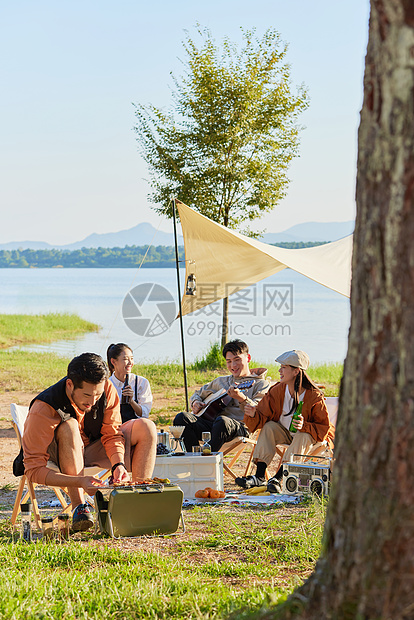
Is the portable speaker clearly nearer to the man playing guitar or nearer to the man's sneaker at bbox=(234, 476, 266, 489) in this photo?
the man's sneaker at bbox=(234, 476, 266, 489)

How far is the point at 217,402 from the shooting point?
4777 millimetres

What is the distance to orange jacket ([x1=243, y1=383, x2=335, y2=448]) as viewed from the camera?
4215 millimetres

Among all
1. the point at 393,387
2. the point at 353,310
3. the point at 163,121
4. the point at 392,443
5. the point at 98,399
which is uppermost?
the point at 163,121

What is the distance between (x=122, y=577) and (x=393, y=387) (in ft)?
4.63

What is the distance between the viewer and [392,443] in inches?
50.7

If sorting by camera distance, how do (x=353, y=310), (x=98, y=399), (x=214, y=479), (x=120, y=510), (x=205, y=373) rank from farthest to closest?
(x=205, y=373), (x=214, y=479), (x=98, y=399), (x=120, y=510), (x=353, y=310)

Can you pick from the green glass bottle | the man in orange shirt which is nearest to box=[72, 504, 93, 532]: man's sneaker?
the man in orange shirt

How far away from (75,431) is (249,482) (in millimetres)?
1491

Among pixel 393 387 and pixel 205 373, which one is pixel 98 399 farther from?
pixel 205 373

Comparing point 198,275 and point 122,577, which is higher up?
point 198,275

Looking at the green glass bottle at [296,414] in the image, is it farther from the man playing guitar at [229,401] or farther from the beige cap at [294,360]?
the man playing guitar at [229,401]

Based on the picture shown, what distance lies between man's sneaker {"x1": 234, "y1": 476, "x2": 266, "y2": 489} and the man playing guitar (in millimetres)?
336

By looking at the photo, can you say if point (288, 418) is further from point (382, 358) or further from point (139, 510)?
point (382, 358)

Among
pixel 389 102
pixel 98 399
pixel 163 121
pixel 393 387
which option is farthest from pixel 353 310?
pixel 163 121
